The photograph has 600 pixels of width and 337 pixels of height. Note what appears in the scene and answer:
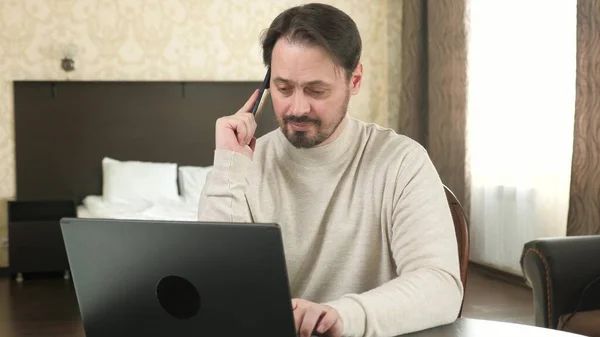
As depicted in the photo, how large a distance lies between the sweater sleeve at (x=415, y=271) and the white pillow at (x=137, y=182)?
13.8 feet

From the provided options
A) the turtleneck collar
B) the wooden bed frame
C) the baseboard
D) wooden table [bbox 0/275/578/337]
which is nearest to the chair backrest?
the turtleneck collar

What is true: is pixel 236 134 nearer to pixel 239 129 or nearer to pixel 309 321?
pixel 239 129

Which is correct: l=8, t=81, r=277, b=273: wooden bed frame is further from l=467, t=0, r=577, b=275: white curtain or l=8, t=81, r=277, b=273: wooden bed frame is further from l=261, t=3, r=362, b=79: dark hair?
l=261, t=3, r=362, b=79: dark hair

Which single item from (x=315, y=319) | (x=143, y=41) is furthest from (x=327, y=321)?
(x=143, y=41)

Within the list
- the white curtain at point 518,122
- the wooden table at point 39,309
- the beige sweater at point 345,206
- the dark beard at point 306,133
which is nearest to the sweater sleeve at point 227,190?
the beige sweater at point 345,206

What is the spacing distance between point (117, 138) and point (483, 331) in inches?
194

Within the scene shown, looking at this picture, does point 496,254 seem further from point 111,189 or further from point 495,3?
point 111,189

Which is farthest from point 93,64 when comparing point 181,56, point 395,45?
point 395,45

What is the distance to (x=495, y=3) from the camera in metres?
4.96

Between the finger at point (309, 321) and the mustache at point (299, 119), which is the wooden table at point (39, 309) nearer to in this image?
the mustache at point (299, 119)

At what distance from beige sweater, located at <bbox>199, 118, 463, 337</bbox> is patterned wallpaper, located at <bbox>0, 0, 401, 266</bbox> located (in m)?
4.43

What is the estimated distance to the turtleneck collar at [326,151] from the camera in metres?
1.55

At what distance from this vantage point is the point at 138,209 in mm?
5289

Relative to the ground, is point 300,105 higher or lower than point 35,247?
higher
